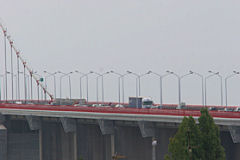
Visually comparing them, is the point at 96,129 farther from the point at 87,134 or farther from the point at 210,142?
the point at 210,142

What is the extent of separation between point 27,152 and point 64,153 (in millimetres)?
10162

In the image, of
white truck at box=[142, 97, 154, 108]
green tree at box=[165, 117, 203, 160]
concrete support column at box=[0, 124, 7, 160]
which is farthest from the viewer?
white truck at box=[142, 97, 154, 108]

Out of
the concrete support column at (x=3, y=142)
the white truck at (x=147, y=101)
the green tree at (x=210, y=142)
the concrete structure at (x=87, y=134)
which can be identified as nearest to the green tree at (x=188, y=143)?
the green tree at (x=210, y=142)

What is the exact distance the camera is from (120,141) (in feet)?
322

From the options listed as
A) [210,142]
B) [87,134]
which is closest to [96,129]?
[87,134]

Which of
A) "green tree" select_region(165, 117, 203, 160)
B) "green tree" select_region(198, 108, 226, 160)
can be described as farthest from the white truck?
"green tree" select_region(165, 117, 203, 160)

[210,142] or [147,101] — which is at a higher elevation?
[147,101]

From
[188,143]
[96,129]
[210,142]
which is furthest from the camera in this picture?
[96,129]

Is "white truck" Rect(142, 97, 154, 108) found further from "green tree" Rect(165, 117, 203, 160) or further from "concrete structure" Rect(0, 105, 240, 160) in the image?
"green tree" Rect(165, 117, 203, 160)

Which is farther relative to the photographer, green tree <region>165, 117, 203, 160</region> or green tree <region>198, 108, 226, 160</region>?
green tree <region>198, 108, 226, 160</region>

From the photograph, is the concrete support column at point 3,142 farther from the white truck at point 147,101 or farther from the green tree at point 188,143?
the green tree at point 188,143

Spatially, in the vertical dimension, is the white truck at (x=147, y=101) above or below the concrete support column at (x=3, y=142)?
above

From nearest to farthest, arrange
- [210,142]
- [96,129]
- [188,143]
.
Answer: [188,143] < [210,142] < [96,129]

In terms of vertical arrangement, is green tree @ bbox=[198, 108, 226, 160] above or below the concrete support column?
above
